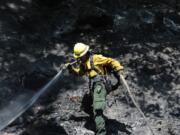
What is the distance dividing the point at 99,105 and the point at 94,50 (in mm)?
3688

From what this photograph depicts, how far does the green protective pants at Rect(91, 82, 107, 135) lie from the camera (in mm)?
9234

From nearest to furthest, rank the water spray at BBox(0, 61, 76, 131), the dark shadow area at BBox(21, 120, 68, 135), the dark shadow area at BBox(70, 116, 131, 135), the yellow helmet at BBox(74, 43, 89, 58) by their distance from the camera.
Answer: the yellow helmet at BBox(74, 43, 89, 58), the dark shadow area at BBox(21, 120, 68, 135), the dark shadow area at BBox(70, 116, 131, 135), the water spray at BBox(0, 61, 76, 131)

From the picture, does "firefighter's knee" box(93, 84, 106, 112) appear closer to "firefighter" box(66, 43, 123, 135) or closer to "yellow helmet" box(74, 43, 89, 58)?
"firefighter" box(66, 43, 123, 135)

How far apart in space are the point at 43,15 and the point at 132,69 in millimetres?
3590

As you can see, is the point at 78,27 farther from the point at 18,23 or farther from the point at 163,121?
the point at 163,121

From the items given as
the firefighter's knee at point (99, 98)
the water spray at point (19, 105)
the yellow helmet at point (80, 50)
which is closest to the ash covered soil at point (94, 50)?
the water spray at point (19, 105)

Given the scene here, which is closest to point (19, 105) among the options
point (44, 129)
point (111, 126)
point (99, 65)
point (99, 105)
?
point (44, 129)

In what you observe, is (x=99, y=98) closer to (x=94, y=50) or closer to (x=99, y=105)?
(x=99, y=105)

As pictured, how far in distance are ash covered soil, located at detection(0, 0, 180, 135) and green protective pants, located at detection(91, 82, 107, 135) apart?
0.63 m

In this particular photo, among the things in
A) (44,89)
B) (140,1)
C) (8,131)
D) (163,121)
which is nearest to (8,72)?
(44,89)

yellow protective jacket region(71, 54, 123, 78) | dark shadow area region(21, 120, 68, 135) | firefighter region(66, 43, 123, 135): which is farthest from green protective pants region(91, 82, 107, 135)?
dark shadow area region(21, 120, 68, 135)

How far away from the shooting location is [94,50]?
12688mm

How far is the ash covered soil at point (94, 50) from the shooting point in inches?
402

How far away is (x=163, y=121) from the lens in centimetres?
1031
